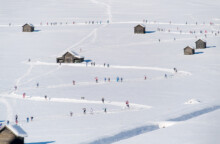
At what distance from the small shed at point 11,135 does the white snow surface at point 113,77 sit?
4.58 ft

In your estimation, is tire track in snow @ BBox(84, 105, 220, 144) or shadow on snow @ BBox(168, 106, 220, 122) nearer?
tire track in snow @ BBox(84, 105, 220, 144)

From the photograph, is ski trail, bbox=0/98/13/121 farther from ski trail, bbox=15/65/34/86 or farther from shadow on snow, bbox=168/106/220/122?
shadow on snow, bbox=168/106/220/122

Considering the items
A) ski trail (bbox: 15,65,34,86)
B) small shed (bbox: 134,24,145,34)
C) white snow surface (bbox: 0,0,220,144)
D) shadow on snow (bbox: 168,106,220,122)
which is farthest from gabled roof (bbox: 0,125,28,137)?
small shed (bbox: 134,24,145,34)

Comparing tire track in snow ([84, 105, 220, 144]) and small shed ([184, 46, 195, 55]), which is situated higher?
small shed ([184, 46, 195, 55])

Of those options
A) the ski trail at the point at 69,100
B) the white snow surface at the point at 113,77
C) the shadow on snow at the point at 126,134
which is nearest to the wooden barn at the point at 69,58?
the white snow surface at the point at 113,77

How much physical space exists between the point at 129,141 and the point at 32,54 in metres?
42.7

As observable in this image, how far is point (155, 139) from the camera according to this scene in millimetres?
30906

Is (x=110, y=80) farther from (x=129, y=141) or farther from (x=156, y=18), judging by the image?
(x=156, y=18)

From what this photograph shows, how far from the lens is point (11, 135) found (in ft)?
97.4

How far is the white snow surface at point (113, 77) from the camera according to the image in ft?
111

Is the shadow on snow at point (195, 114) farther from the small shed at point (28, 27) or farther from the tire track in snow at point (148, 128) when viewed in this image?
the small shed at point (28, 27)

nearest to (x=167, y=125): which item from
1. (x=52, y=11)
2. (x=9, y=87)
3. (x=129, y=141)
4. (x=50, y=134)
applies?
(x=129, y=141)

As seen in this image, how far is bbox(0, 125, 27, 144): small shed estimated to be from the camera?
29.4 m

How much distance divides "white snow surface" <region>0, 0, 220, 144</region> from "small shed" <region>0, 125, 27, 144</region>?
1.39 m
